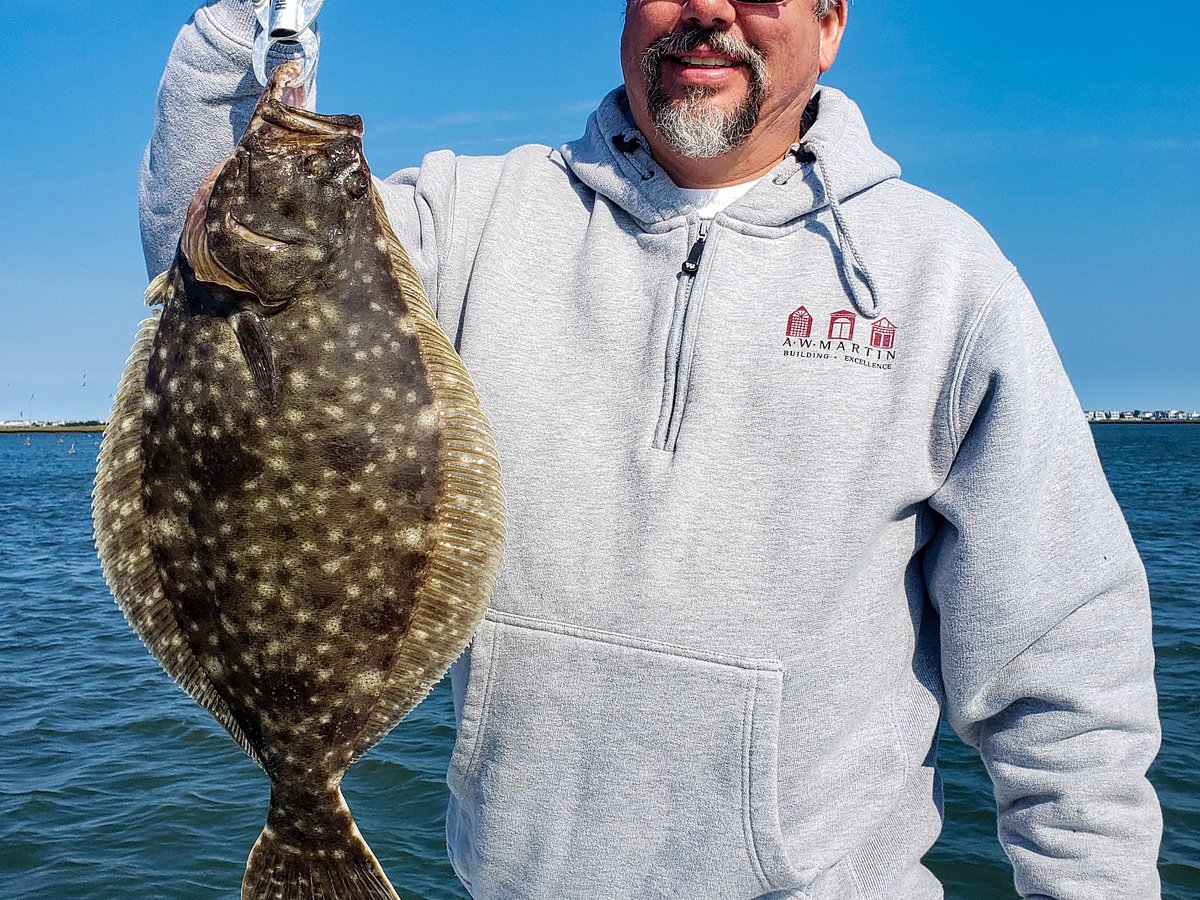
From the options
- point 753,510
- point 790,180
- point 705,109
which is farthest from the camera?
point 790,180

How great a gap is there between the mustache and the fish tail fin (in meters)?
1.92

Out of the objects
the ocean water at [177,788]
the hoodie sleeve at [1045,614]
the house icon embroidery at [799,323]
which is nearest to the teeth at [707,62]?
the house icon embroidery at [799,323]

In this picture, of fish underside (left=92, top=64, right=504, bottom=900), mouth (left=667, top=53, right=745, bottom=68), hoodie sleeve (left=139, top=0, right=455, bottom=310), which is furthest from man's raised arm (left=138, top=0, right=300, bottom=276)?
mouth (left=667, top=53, right=745, bottom=68)

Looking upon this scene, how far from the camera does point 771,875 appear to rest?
2.54 metres

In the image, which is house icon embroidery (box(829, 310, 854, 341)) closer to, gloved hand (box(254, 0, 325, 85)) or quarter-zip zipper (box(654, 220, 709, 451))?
quarter-zip zipper (box(654, 220, 709, 451))

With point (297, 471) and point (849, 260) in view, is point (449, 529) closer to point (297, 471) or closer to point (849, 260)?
point (297, 471)

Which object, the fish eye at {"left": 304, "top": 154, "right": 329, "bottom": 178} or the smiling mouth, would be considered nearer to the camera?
the fish eye at {"left": 304, "top": 154, "right": 329, "bottom": 178}

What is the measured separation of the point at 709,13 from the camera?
8.41ft

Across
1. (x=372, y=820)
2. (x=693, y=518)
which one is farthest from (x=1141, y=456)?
(x=693, y=518)

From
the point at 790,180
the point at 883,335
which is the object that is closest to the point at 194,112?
the point at 790,180

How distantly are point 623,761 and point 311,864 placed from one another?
2.44ft

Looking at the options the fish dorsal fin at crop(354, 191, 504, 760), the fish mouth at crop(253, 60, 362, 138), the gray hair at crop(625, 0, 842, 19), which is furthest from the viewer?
the gray hair at crop(625, 0, 842, 19)

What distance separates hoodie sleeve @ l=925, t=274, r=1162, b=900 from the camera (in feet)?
8.39

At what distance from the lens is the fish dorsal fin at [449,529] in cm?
206
